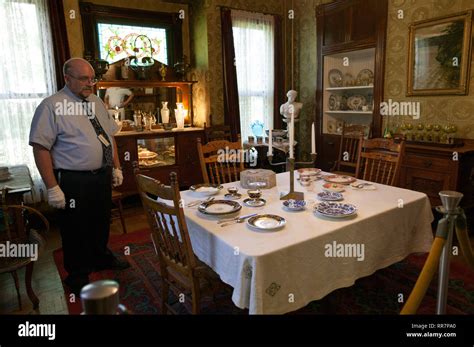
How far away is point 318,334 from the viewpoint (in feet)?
2.70

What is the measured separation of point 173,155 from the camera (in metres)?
4.45

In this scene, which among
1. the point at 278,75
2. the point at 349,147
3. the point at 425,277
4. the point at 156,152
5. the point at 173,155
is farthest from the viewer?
the point at 278,75

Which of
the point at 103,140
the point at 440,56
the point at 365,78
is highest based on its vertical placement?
the point at 440,56

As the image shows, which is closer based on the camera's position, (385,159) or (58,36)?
(385,159)

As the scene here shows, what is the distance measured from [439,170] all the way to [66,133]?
10.2 feet

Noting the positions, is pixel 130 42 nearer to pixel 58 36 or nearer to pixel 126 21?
pixel 126 21

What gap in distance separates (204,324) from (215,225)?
91cm

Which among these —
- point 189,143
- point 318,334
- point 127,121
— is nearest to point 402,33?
point 189,143

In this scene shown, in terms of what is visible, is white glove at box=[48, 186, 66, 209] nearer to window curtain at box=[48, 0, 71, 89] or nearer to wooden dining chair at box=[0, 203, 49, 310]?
wooden dining chair at box=[0, 203, 49, 310]

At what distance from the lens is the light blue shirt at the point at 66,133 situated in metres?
2.22

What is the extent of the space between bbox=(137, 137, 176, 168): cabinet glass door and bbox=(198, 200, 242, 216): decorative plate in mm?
2474

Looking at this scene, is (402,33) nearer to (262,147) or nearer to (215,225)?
(262,147)

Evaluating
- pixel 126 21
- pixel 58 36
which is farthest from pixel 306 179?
pixel 126 21

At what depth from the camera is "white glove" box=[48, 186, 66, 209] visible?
2225 mm
